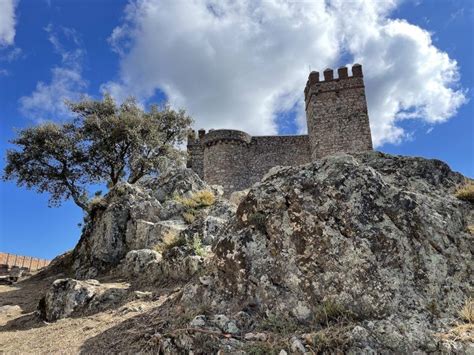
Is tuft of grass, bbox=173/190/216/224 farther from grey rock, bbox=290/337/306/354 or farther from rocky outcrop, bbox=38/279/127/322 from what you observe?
grey rock, bbox=290/337/306/354

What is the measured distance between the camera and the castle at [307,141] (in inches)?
991

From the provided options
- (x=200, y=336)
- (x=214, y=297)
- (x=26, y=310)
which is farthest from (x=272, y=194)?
(x=26, y=310)

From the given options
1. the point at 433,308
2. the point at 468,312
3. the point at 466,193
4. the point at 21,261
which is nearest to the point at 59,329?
the point at 433,308

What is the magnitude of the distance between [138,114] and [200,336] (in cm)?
1468

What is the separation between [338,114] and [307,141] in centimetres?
262

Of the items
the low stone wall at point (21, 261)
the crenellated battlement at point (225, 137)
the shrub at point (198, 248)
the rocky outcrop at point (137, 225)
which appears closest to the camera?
the shrub at point (198, 248)

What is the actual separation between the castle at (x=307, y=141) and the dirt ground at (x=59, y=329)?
17651 mm

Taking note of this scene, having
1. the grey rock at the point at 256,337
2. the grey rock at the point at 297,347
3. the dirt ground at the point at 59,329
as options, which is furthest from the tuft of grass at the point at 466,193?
the dirt ground at the point at 59,329

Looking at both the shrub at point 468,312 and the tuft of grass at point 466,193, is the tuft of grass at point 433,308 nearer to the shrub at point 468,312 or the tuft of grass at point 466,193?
the shrub at point 468,312

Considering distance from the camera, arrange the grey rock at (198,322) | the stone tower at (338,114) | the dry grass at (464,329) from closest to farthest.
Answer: the dry grass at (464,329) < the grey rock at (198,322) < the stone tower at (338,114)

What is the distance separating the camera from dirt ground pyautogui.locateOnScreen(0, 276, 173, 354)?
18.7 feet

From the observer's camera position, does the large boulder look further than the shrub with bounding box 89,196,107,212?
No

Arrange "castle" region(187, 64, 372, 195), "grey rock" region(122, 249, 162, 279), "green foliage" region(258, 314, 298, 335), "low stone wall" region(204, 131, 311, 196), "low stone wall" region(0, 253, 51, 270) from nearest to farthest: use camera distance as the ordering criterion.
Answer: "green foliage" region(258, 314, 298, 335), "grey rock" region(122, 249, 162, 279), "low stone wall" region(0, 253, 51, 270), "castle" region(187, 64, 372, 195), "low stone wall" region(204, 131, 311, 196)

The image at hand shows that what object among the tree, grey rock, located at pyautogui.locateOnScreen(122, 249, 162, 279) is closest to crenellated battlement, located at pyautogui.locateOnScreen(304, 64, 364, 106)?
the tree
